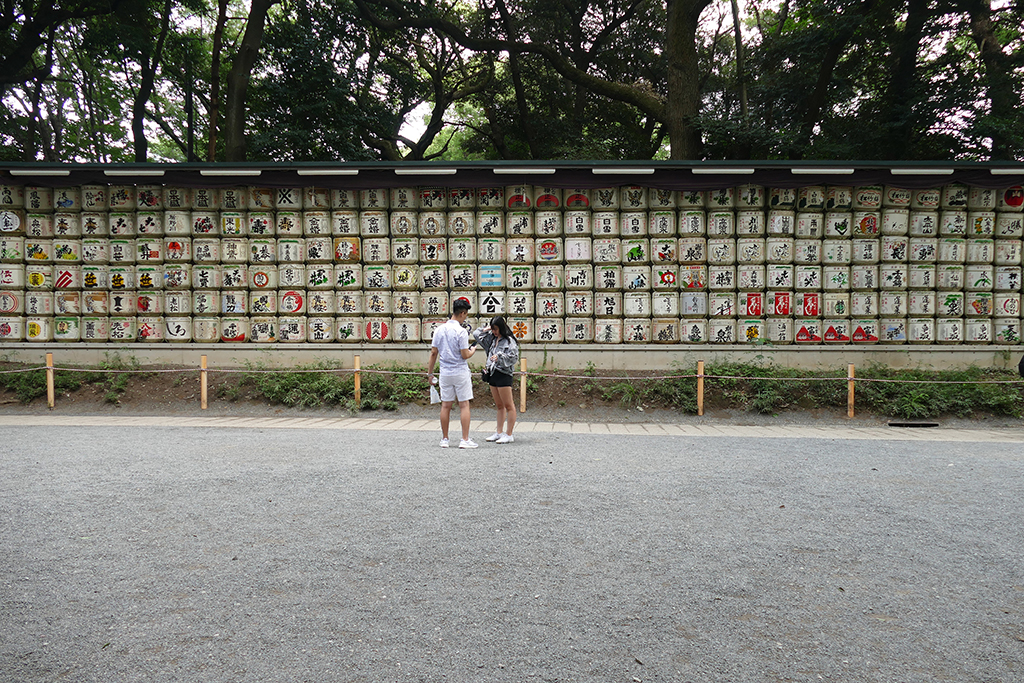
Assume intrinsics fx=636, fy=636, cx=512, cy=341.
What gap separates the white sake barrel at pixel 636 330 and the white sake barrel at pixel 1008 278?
6.23m

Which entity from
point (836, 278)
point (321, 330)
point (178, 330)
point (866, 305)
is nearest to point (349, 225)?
point (321, 330)

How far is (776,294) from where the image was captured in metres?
11.5

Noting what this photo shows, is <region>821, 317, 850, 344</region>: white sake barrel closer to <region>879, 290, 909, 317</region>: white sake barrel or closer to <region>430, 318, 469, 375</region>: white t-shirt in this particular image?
<region>879, 290, 909, 317</region>: white sake barrel

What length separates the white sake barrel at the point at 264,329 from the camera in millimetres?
11781

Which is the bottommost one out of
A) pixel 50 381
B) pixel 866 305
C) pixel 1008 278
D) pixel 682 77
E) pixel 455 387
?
pixel 50 381

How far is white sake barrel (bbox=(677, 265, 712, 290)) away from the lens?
11492 millimetres

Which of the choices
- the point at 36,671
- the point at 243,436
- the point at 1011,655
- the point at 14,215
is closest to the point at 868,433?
the point at 1011,655

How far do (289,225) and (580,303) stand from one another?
5577 millimetres

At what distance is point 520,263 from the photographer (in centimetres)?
1167

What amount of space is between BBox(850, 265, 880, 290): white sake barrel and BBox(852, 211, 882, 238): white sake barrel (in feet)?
1.91

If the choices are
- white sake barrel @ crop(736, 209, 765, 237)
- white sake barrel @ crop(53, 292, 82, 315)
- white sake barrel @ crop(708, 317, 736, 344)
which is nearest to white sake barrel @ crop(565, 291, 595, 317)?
white sake barrel @ crop(708, 317, 736, 344)

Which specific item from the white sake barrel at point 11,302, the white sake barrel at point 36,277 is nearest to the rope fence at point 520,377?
the white sake barrel at point 11,302

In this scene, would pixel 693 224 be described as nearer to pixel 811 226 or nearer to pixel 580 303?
pixel 811 226

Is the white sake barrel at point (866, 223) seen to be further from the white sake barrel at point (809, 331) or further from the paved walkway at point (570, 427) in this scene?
the paved walkway at point (570, 427)
